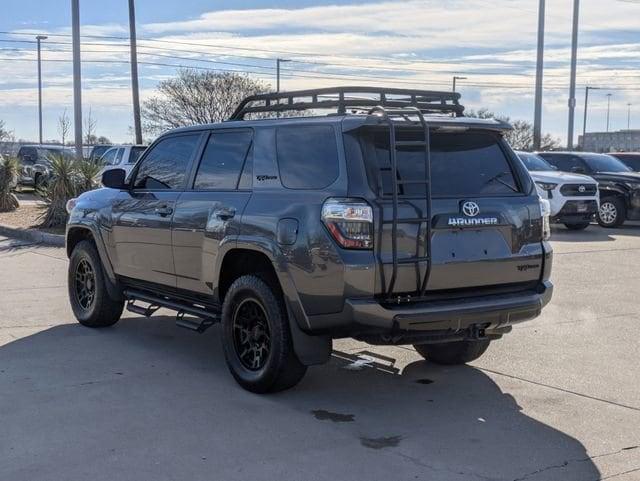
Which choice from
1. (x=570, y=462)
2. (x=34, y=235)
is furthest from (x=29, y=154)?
(x=570, y=462)

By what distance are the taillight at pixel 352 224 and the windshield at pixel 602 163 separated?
15768 millimetres

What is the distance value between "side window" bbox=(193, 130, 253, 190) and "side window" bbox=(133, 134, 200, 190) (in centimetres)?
24

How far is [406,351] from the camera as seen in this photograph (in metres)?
7.20

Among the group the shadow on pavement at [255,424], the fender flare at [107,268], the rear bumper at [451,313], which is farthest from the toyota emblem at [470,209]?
the fender flare at [107,268]

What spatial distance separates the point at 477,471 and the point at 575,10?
1119 inches

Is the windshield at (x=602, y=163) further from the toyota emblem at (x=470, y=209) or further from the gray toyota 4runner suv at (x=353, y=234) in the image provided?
the toyota emblem at (x=470, y=209)

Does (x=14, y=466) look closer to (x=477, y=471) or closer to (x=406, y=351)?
(x=477, y=471)

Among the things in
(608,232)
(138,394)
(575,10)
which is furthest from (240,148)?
(575,10)

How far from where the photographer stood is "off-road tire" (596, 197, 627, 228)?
18.7 m

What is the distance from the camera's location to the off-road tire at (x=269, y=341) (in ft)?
18.1

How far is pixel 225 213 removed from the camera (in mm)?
6055

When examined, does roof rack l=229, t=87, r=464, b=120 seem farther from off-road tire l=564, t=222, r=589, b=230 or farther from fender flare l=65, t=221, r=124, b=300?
off-road tire l=564, t=222, r=589, b=230

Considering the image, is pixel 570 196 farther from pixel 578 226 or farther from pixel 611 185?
pixel 611 185

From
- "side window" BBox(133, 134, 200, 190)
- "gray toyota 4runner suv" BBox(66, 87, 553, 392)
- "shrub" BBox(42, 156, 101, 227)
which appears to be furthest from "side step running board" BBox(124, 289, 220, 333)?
"shrub" BBox(42, 156, 101, 227)
